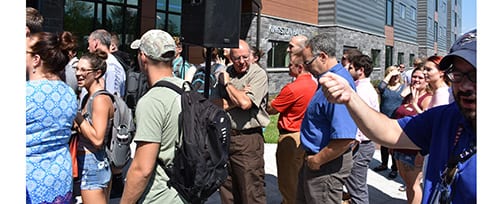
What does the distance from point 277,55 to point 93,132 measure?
59.9 ft

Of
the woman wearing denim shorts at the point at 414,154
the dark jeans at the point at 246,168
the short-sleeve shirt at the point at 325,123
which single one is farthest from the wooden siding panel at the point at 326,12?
Answer: the short-sleeve shirt at the point at 325,123

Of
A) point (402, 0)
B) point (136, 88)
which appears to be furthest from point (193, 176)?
point (402, 0)

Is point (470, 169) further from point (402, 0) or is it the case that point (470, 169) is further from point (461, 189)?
point (402, 0)

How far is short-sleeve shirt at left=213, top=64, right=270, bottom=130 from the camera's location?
14.5 feet

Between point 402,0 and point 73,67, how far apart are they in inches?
1508

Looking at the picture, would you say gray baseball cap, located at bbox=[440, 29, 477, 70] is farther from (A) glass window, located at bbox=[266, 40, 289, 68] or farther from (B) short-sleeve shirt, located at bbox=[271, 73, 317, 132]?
(A) glass window, located at bbox=[266, 40, 289, 68]

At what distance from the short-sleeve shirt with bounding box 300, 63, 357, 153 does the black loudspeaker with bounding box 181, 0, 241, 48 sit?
39.3 inches

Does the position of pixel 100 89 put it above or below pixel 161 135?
above

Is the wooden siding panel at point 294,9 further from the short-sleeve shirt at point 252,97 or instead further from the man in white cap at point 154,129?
the man in white cap at point 154,129

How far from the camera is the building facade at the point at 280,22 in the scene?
1358 cm

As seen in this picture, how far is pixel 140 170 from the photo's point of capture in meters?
2.59

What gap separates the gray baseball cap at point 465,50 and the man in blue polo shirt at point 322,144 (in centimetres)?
161

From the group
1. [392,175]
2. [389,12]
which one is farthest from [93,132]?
[389,12]

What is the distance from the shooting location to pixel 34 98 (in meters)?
2.45
